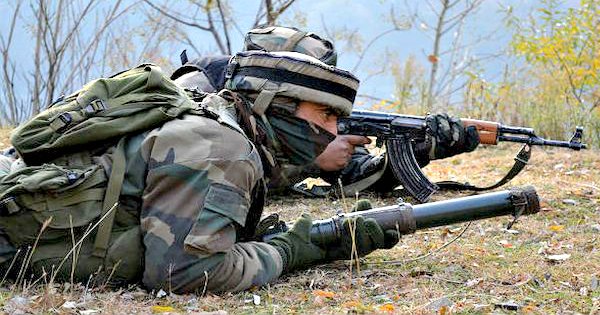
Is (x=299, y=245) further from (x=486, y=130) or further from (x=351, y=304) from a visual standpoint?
(x=486, y=130)

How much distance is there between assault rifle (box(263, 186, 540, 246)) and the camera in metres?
3.93

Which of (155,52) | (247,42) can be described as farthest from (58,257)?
(155,52)

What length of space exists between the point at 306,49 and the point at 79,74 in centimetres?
554

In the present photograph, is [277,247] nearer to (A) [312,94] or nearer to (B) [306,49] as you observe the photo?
(A) [312,94]

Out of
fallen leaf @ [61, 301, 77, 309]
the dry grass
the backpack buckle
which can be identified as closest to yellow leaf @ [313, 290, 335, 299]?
fallen leaf @ [61, 301, 77, 309]

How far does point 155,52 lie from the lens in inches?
463

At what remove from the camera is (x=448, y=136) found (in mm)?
6281

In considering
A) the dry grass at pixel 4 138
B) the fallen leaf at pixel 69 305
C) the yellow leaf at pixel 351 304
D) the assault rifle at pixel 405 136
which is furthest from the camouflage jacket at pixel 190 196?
the dry grass at pixel 4 138

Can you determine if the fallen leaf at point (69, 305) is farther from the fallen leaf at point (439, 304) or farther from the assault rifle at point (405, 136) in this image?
the assault rifle at point (405, 136)

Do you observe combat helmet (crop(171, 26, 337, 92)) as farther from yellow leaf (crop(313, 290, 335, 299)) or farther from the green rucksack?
yellow leaf (crop(313, 290, 335, 299))

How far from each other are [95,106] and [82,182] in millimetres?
304

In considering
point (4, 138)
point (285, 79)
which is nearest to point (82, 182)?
point (285, 79)

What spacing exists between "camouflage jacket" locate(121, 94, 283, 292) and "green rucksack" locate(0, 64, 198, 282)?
0.08 metres

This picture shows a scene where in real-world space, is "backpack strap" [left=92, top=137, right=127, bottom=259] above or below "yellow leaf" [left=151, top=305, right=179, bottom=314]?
above
